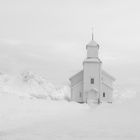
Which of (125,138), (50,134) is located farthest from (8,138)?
(125,138)

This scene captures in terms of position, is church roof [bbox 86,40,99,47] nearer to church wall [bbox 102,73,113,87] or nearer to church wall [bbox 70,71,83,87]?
church wall [bbox 70,71,83,87]

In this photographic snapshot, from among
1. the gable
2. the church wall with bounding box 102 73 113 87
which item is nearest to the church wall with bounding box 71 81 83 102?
the gable

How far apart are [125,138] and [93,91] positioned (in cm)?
3674

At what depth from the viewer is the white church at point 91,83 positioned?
43594mm

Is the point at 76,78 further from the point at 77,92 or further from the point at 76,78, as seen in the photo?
the point at 77,92

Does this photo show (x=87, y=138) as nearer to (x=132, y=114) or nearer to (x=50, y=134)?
(x=50, y=134)

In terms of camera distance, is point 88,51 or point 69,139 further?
point 88,51

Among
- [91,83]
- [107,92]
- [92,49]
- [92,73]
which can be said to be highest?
[92,49]

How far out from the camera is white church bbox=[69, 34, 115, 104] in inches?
1716

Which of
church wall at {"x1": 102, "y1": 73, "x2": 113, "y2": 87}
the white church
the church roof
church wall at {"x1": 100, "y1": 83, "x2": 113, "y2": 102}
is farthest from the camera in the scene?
church wall at {"x1": 102, "y1": 73, "x2": 113, "y2": 87}

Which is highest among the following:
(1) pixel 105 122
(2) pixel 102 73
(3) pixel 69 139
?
(2) pixel 102 73

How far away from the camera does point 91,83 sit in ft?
145

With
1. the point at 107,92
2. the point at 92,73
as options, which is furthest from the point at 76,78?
the point at 107,92

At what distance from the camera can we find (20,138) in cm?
720
